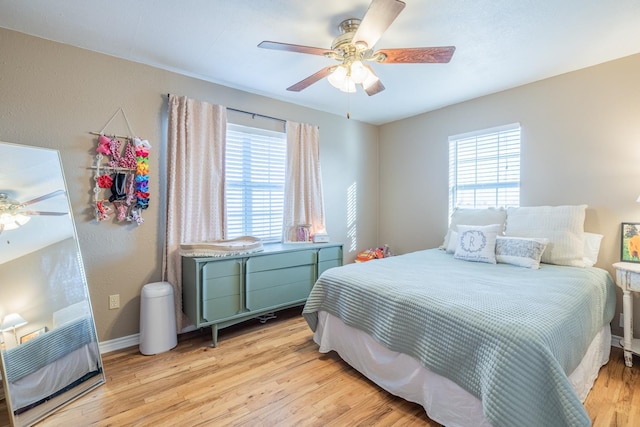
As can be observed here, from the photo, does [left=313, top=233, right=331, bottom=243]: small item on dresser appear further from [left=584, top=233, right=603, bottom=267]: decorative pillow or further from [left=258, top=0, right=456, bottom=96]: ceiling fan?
[left=584, top=233, right=603, bottom=267]: decorative pillow

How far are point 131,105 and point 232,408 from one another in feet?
7.93

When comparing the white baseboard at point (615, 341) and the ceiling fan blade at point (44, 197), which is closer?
the ceiling fan blade at point (44, 197)

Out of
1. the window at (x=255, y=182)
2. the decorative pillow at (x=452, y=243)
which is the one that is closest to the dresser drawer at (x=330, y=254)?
the window at (x=255, y=182)

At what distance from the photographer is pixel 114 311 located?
245cm

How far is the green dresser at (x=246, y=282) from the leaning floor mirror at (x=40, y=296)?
2.32 ft

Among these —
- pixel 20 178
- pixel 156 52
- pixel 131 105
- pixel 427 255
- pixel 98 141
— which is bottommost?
pixel 427 255

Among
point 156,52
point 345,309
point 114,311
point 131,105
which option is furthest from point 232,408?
point 156,52

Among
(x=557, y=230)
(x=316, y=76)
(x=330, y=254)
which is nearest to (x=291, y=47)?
(x=316, y=76)

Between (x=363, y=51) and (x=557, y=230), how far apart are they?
84.9 inches

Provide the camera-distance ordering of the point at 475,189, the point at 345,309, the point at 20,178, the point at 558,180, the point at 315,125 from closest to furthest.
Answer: the point at 20,178 → the point at 345,309 → the point at 558,180 → the point at 475,189 → the point at 315,125

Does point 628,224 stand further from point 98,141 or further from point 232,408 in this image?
point 98,141

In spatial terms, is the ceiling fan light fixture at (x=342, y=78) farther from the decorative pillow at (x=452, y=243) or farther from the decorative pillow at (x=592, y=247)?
the decorative pillow at (x=592, y=247)

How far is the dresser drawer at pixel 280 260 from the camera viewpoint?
2723 mm

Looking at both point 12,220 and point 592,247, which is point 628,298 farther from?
point 12,220
